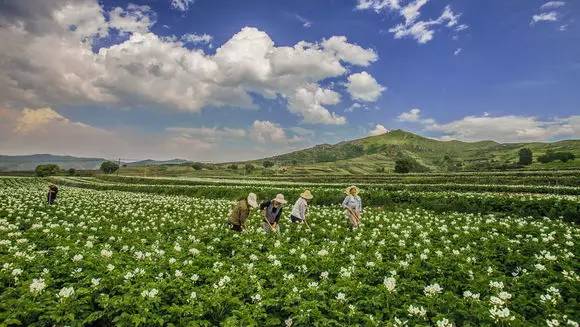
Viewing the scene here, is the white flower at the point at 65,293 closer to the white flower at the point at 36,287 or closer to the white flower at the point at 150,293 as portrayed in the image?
Answer: the white flower at the point at 36,287

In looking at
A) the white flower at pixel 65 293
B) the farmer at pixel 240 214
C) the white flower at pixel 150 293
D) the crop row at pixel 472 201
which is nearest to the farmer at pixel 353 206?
the farmer at pixel 240 214

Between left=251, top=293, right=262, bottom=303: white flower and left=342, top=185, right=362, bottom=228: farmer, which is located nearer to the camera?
left=251, top=293, right=262, bottom=303: white flower

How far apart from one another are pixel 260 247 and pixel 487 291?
703 cm

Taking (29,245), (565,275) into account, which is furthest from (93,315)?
(565,275)

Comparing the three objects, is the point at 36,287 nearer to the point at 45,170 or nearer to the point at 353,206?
the point at 353,206

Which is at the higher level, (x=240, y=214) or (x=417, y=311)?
(x=240, y=214)

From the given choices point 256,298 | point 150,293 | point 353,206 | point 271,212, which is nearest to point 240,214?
point 271,212

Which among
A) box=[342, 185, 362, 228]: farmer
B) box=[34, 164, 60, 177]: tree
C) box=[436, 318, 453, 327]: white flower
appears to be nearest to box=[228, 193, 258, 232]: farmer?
box=[342, 185, 362, 228]: farmer

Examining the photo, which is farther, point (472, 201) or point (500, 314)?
point (472, 201)

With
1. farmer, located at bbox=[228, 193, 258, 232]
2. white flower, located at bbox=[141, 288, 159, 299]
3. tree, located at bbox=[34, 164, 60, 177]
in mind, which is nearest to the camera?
white flower, located at bbox=[141, 288, 159, 299]

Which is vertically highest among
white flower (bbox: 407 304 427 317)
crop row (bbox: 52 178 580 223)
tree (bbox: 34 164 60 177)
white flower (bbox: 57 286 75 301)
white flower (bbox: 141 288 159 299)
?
tree (bbox: 34 164 60 177)

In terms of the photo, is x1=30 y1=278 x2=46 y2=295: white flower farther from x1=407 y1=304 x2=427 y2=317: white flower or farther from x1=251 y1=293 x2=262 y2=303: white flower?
x1=407 y1=304 x2=427 y2=317: white flower

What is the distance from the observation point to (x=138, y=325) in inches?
267

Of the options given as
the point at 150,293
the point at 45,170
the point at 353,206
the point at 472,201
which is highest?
the point at 45,170
